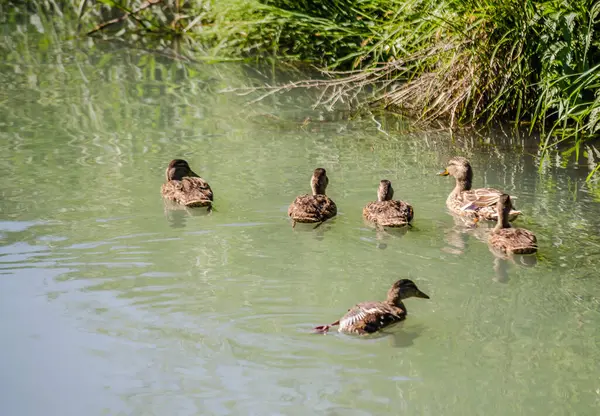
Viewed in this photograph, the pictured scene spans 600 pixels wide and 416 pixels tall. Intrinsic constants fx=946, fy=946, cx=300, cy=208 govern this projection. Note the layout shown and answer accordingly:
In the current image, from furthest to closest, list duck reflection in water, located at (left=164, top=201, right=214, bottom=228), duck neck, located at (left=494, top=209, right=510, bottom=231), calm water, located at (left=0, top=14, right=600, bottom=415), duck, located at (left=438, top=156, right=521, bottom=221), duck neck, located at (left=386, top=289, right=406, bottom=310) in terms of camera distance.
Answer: duck, located at (left=438, top=156, right=521, bottom=221), duck reflection in water, located at (left=164, top=201, right=214, bottom=228), duck neck, located at (left=494, top=209, right=510, bottom=231), duck neck, located at (left=386, top=289, right=406, bottom=310), calm water, located at (left=0, top=14, right=600, bottom=415)

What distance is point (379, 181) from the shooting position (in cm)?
784

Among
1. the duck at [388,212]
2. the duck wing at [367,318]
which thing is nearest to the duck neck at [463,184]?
the duck at [388,212]

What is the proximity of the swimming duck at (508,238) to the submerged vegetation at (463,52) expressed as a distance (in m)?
1.04

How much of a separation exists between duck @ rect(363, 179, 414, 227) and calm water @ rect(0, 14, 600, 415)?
0.12m

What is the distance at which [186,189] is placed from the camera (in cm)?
709

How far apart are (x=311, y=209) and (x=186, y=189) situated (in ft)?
3.29

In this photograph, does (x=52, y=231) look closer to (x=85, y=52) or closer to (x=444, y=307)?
(x=444, y=307)

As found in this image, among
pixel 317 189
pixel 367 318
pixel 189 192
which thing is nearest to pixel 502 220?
pixel 317 189

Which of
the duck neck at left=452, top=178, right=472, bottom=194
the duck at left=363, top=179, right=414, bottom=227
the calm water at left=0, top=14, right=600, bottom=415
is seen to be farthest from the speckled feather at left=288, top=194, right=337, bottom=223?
the duck neck at left=452, top=178, right=472, bottom=194

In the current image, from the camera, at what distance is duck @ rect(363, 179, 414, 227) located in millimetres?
6703

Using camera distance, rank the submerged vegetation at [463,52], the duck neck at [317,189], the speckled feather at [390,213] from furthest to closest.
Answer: the submerged vegetation at [463,52], the duck neck at [317,189], the speckled feather at [390,213]

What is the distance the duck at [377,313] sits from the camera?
16.4 feet

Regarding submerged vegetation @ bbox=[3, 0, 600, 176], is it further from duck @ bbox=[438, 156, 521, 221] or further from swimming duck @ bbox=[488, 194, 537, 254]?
swimming duck @ bbox=[488, 194, 537, 254]

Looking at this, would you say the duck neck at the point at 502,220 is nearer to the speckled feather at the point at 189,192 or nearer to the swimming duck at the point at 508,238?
the swimming duck at the point at 508,238
